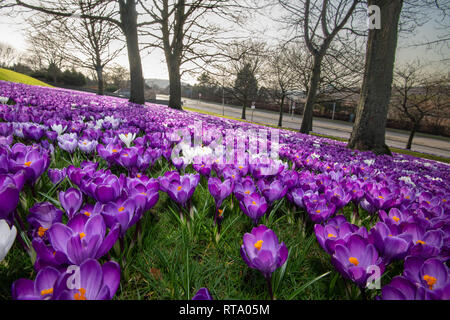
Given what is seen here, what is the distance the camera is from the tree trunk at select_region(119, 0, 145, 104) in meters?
11.3

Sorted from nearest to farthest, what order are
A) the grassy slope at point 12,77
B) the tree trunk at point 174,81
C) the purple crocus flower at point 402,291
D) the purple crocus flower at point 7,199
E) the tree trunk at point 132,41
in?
the purple crocus flower at point 402,291 < the purple crocus flower at point 7,199 < the tree trunk at point 132,41 < the tree trunk at point 174,81 < the grassy slope at point 12,77

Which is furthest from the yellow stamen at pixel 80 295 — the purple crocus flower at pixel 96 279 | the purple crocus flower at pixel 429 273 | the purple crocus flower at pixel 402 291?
the purple crocus flower at pixel 429 273

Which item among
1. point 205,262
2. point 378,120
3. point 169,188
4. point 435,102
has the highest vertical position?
point 435,102

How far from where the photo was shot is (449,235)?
100 centimetres

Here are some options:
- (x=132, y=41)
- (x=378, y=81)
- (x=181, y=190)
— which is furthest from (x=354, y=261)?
(x=132, y=41)

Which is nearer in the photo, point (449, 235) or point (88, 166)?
point (449, 235)

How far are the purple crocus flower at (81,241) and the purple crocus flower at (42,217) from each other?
0.17 metres

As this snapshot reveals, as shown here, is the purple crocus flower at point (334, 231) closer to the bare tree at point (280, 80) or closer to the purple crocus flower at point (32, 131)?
the purple crocus flower at point (32, 131)

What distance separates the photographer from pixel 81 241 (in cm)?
70

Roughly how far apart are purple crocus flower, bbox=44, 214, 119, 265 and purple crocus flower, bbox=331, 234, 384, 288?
29.3 inches

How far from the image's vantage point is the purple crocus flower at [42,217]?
2.69ft
